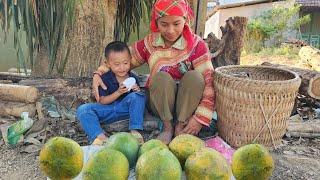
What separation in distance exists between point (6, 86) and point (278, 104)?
212 cm

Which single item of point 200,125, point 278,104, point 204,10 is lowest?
point 200,125

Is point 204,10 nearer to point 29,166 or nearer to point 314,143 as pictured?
point 314,143

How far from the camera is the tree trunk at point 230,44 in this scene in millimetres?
3719

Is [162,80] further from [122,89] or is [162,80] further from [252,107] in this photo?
[252,107]

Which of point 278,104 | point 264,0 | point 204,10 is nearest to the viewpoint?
point 278,104

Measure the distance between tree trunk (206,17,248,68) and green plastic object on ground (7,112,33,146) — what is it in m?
1.84

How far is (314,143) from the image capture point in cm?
319

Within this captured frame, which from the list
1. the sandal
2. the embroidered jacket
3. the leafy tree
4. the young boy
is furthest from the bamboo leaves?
the leafy tree

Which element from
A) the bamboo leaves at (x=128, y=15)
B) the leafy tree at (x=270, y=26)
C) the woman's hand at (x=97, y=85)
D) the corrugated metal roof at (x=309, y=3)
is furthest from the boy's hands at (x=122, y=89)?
the corrugated metal roof at (x=309, y=3)

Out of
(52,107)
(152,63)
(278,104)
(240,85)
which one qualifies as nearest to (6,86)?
(52,107)

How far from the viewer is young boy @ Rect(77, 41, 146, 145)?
2.79 m

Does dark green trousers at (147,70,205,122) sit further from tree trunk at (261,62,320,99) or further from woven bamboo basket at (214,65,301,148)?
tree trunk at (261,62,320,99)

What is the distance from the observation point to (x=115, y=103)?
290 cm

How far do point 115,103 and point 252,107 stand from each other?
972mm
